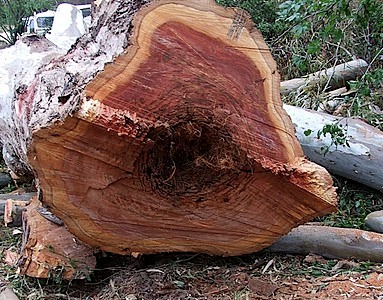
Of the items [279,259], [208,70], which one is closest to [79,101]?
[208,70]

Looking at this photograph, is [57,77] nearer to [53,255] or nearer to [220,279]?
[53,255]

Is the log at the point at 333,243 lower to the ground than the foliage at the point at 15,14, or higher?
lower

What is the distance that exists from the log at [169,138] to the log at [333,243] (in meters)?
0.29

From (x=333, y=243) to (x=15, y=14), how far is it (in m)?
8.67

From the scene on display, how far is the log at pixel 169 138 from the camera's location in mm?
2180

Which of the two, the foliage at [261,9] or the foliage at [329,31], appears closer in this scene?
the foliage at [329,31]

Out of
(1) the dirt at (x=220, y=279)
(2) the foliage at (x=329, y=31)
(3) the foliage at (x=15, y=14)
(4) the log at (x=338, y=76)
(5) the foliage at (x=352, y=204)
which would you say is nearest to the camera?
(1) the dirt at (x=220, y=279)

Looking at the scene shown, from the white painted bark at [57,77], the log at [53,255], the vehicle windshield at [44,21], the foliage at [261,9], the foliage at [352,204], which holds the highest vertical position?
the white painted bark at [57,77]

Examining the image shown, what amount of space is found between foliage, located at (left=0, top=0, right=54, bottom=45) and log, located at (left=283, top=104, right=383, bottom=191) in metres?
7.52

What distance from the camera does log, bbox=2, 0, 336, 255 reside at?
2180 millimetres

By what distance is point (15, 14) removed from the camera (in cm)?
1002

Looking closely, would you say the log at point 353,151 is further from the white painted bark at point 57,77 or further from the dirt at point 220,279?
the white painted bark at point 57,77

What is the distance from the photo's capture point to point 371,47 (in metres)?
5.00

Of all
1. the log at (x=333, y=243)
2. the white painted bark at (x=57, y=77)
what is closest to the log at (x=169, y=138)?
the white painted bark at (x=57, y=77)
